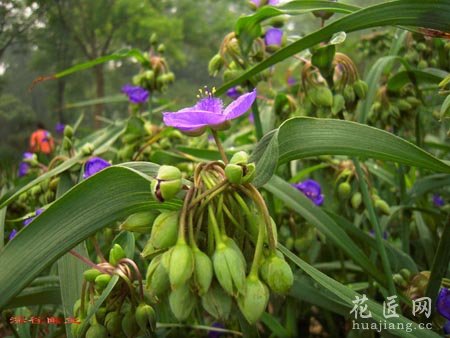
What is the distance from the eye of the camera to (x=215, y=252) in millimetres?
392

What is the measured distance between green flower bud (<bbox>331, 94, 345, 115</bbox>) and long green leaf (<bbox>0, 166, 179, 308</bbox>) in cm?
41

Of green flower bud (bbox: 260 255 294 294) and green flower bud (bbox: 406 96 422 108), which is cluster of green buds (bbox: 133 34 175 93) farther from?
green flower bud (bbox: 260 255 294 294)

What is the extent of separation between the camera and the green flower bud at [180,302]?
0.39 meters

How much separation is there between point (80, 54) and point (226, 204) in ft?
28.6

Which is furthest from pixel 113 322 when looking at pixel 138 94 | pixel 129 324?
pixel 138 94

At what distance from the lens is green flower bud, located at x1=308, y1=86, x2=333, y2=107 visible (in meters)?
0.74

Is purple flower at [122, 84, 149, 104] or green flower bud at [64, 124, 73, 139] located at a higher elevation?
green flower bud at [64, 124, 73, 139]

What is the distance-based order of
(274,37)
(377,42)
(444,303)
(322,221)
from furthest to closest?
(377,42)
(274,37)
(322,221)
(444,303)

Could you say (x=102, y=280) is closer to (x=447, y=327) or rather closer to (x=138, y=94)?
(x=447, y=327)

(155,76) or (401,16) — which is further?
(155,76)

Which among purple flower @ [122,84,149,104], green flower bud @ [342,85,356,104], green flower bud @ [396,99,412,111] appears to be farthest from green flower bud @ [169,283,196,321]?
purple flower @ [122,84,149,104]

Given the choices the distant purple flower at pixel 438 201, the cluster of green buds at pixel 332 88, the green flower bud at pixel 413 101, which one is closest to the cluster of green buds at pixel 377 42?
the distant purple flower at pixel 438 201

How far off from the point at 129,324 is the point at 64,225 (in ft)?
0.47

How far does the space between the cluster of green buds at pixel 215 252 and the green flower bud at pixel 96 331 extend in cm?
13
